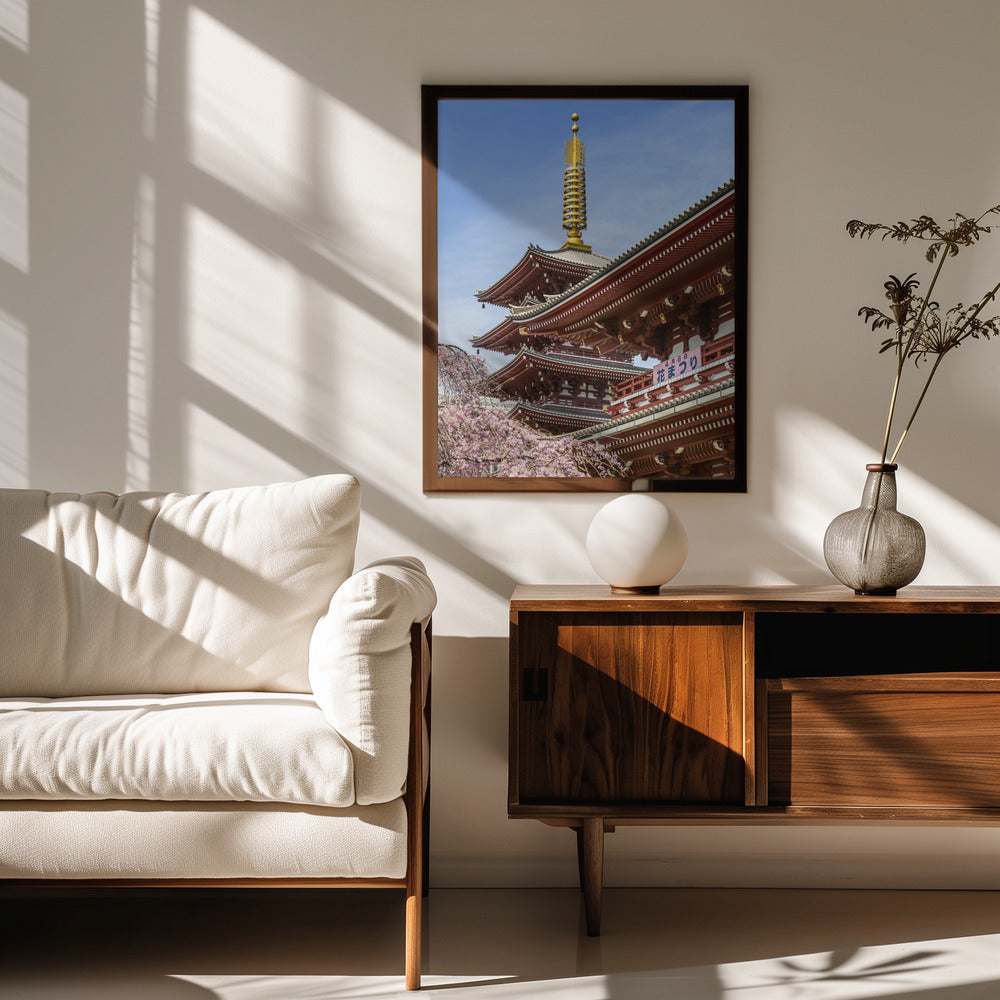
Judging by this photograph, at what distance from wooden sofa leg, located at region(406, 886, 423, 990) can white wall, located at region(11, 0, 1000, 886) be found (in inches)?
24.4

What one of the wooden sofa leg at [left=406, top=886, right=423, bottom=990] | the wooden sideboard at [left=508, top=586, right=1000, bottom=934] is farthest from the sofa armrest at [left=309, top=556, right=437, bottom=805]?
the wooden sideboard at [left=508, top=586, right=1000, bottom=934]

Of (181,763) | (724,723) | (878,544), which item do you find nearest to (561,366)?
(878,544)

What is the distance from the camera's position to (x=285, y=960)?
6.39 feet

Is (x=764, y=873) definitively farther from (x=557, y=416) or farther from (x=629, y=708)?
(x=557, y=416)

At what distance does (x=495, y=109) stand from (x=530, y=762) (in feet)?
5.23

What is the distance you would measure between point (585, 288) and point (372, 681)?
1.20m

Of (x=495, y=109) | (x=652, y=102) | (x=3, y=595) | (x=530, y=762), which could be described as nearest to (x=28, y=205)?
(x=3, y=595)

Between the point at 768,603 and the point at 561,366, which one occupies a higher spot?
the point at 561,366

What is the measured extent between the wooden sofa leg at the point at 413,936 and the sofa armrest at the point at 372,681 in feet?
0.67

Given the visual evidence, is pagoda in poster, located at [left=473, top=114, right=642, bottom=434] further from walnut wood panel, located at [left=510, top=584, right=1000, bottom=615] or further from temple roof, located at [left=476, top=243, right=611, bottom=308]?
walnut wood panel, located at [left=510, top=584, right=1000, bottom=615]

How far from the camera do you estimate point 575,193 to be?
2447 millimetres

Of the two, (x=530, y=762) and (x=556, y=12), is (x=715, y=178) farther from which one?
(x=530, y=762)

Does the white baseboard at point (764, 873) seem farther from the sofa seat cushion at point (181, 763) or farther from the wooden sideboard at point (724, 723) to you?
the sofa seat cushion at point (181, 763)

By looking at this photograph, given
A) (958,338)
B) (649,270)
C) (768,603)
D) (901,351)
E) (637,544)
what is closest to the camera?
(768,603)
